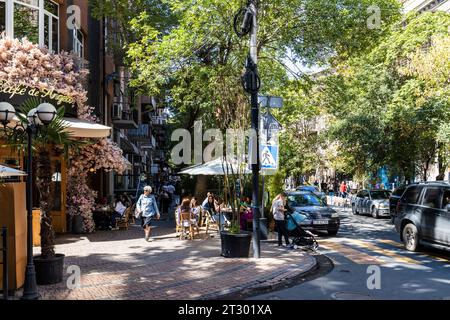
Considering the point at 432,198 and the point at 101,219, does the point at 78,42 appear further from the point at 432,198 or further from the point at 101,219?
the point at 432,198

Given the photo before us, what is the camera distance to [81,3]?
17.1 metres

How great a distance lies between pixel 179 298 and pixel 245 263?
3083mm

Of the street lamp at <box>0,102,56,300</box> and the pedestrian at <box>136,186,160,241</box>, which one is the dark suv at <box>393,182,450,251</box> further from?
the street lamp at <box>0,102,56,300</box>

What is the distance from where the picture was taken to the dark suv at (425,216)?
10.8m

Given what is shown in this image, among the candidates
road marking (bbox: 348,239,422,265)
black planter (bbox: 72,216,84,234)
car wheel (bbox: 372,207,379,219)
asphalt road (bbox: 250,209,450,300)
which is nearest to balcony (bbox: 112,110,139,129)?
black planter (bbox: 72,216,84,234)

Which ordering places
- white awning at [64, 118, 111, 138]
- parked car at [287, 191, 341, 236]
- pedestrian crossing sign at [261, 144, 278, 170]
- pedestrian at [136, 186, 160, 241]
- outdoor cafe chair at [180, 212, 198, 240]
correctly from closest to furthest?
1. pedestrian crossing sign at [261, 144, 278, 170]
2. white awning at [64, 118, 111, 138]
3. pedestrian at [136, 186, 160, 241]
4. outdoor cafe chair at [180, 212, 198, 240]
5. parked car at [287, 191, 341, 236]

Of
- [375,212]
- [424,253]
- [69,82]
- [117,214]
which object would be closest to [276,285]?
[424,253]

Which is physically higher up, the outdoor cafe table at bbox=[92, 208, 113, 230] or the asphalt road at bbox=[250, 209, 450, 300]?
the outdoor cafe table at bbox=[92, 208, 113, 230]

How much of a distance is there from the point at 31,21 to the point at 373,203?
1782cm

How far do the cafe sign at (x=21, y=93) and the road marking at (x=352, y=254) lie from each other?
8678 millimetres

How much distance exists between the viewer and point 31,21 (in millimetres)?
13547

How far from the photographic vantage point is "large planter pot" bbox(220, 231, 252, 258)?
416 inches

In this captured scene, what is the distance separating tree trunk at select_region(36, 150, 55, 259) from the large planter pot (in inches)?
156
